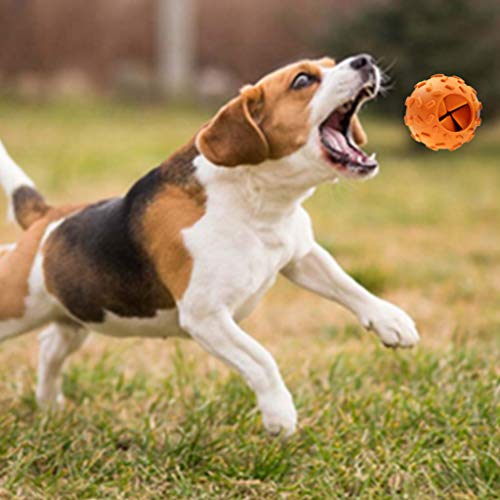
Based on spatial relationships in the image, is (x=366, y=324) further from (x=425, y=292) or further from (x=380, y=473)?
(x=425, y=292)

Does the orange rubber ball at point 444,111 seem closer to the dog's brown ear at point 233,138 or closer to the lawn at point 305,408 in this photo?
the dog's brown ear at point 233,138

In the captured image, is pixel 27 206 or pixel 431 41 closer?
pixel 27 206

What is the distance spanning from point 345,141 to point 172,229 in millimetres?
592

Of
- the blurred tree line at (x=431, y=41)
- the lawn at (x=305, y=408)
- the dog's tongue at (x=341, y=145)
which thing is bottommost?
the blurred tree line at (x=431, y=41)

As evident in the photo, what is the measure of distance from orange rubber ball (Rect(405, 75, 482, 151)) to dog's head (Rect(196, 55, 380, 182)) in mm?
163

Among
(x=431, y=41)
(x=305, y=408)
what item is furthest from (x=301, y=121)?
(x=431, y=41)

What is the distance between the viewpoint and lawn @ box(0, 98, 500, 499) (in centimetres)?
284

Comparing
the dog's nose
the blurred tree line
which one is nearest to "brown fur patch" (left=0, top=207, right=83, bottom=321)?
the dog's nose

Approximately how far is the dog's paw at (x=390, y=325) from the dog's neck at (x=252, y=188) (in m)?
0.47

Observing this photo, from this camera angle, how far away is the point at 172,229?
9.74 feet

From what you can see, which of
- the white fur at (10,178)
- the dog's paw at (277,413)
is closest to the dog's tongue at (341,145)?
the dog's paw at (277,413)

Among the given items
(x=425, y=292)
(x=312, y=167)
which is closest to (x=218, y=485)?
(x=312, y=167)

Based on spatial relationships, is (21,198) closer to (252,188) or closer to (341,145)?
(252,188)

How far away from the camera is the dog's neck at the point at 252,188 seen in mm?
2945
